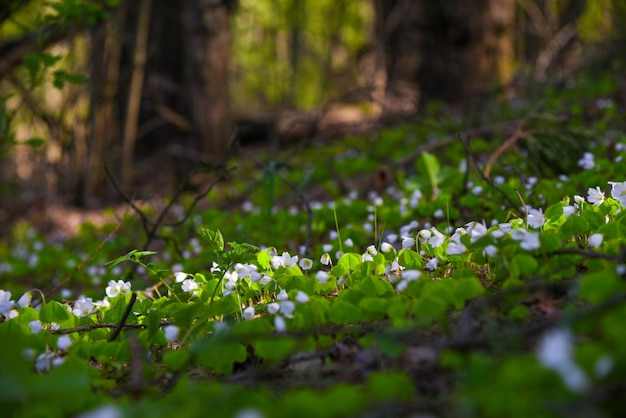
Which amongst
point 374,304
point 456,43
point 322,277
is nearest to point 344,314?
point 374,304

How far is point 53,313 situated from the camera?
235 centimetres

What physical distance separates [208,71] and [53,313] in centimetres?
580

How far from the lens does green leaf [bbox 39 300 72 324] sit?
2.34m

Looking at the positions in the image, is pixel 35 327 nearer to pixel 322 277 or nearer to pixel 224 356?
pixel 224 356

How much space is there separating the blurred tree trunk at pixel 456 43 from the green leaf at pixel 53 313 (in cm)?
643

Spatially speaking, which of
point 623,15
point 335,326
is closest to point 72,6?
point 335,326

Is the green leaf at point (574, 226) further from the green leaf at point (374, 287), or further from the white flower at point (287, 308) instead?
the white flower at point (287, 308)

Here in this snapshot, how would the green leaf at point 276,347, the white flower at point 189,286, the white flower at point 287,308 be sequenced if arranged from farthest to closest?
the white flower at point 189,286 < the white flower at point 287,308 < the green leaf at point 276,347

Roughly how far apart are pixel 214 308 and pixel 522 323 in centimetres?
109

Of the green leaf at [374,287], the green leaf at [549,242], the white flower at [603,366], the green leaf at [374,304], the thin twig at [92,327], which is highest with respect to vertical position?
the white flower at [603,366]

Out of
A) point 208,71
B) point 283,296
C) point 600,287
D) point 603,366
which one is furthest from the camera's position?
point 208,71

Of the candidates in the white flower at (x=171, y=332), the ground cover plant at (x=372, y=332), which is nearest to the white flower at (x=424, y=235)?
the ground cover plant at (x=372, y=332)

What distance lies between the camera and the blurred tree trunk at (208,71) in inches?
297

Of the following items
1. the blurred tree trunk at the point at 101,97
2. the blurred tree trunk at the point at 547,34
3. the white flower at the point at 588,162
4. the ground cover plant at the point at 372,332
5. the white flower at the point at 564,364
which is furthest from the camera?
the blurred tree trunk at the point at 547,34
